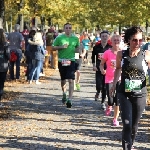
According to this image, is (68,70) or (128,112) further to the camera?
(68,70)

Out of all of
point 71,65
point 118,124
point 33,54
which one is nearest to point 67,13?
point 33,54

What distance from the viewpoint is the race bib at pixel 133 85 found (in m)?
6.35

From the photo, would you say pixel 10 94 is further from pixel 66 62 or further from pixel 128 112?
pixel 128 112

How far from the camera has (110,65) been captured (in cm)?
947

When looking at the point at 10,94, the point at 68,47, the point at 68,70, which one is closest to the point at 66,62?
the point at 68,70

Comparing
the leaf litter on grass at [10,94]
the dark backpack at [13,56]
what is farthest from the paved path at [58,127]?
the dark backpack at [13,56]

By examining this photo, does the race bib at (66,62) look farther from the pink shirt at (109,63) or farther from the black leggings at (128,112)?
the black leggings at (128,112)

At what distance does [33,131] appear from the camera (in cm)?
831

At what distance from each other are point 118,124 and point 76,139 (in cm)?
149

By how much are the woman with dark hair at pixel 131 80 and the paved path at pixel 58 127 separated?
891mm

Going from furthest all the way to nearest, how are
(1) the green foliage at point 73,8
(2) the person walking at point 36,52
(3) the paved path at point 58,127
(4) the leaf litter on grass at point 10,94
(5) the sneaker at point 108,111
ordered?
(1) the green foliage at point 73,8
(2) the person walking at point 36,52
(4) the leaf litter on grass at point 10,94
(5) the sneaker at point 108,111
(3) the paved path at point 58,127

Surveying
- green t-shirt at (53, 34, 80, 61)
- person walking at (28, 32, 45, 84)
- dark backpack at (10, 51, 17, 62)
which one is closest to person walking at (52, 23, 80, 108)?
green t-shirt at (53, 34, 80, 61)

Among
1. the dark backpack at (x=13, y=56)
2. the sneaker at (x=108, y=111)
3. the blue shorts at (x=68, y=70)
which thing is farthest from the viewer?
the dark backpack at (x=13, y=56)

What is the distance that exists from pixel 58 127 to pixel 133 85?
2787 millimetres
